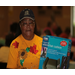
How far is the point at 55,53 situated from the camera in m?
0.93

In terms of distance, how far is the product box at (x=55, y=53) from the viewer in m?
0.91

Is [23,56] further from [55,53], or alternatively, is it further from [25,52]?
[55,53]

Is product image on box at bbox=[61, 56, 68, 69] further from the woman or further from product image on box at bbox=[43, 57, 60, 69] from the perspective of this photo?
the woman

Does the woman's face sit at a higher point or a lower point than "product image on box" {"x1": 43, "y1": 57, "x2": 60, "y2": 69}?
higher

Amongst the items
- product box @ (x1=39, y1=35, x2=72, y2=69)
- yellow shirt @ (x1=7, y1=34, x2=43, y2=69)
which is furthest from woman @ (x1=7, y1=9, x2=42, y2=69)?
product box @ (x1=39, y1=35, x2=72, y2=69)

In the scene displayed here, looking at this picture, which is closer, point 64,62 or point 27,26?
point 64,62

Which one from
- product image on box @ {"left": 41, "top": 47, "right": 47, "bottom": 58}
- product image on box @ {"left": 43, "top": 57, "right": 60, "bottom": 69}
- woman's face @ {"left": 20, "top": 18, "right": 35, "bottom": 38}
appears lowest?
product image on box @ {"left": 43, "top": 57, "right": 60, "bottom": 69}

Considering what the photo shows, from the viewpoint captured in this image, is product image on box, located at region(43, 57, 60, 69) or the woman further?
the woman

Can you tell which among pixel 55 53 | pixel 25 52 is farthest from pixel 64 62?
pixel 25 52

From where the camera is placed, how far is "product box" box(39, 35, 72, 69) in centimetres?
91
